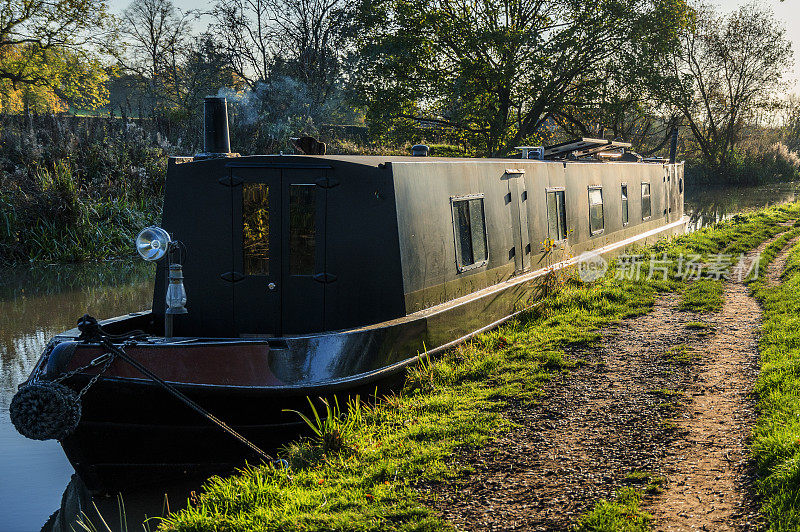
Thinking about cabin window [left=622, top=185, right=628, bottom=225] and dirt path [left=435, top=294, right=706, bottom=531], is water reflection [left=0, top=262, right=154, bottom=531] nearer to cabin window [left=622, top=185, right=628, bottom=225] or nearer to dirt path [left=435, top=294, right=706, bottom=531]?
dirt path [left=435, top=294, right=706, bottom=531]

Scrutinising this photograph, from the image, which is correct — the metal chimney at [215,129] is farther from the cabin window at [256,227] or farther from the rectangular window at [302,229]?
the rectangular window at [302,229]

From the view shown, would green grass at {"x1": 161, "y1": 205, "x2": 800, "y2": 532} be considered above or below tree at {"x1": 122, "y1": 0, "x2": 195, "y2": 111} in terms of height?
below

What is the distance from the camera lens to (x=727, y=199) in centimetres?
2945

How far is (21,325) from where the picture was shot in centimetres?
987

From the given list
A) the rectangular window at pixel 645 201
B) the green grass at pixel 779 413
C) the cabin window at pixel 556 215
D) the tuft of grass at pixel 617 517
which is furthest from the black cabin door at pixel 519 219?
the rectangular window at pixel 645 201

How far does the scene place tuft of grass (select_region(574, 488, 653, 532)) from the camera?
3.45 m

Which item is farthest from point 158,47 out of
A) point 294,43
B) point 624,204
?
point 624,204

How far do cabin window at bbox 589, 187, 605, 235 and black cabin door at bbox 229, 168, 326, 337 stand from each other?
6337 millimetres

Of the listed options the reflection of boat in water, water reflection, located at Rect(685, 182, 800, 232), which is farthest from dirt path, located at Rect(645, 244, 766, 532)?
water reflection, located at Rect(685, 182, 800, 232)

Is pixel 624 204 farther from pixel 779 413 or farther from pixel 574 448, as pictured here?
pixel 574 448

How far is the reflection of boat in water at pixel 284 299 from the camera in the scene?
16.3 ft

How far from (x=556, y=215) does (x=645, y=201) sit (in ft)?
17.0

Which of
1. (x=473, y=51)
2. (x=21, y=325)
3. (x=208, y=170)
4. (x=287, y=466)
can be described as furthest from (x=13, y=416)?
(x=473, y=51)

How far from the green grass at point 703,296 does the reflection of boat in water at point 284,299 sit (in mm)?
2288
